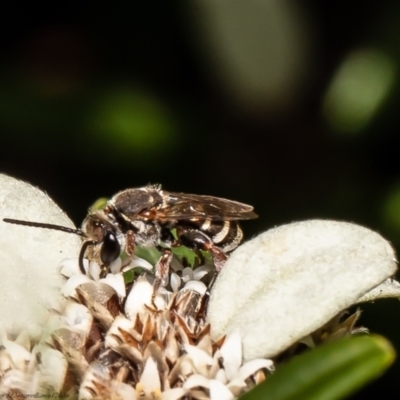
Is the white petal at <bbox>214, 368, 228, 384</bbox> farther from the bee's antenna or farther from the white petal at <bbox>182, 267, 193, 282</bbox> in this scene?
the bee's antenna

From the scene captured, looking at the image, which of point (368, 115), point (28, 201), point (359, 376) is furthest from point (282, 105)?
point (359, 376)

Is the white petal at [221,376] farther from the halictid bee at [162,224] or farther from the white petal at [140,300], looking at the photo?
the halictid bee at [162,224]

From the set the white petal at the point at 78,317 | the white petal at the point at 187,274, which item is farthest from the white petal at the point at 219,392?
the white petal at the point at 187,274

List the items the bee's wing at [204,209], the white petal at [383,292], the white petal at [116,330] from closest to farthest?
the white petal at [116,330] → the white petal at [383,292] → the bee's wing at [204,209]

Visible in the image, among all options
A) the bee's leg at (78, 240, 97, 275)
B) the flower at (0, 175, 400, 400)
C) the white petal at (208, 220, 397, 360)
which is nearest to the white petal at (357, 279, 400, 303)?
the flower at (0, 175, 400, 400)

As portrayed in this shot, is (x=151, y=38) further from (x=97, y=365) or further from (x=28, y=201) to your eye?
(x=97, y=365)

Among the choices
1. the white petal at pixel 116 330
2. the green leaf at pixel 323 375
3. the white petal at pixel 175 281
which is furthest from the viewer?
the white petal at pixel 175 281
